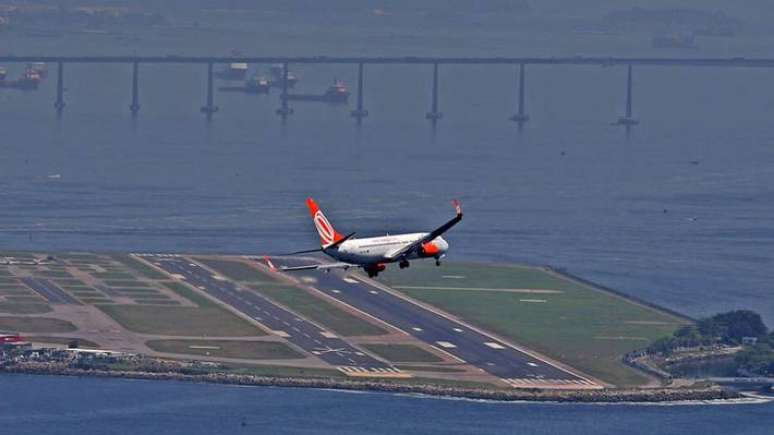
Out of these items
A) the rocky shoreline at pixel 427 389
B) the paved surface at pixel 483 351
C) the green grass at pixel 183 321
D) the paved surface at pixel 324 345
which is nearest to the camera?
the rocky shoreline at pixel 427 389

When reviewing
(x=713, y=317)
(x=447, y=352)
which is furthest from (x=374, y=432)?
(x=713, y=317)

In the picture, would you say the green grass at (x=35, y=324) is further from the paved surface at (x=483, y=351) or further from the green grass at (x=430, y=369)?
the green grass at (x=430, y=369)

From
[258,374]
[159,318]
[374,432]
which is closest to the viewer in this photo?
[374,432]

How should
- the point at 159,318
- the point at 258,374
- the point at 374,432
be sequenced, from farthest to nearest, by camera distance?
the point at 159,318 < the point at 258,374 < the point at 374,432

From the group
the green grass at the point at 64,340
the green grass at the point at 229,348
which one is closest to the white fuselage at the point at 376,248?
the green grass at the point at 229,348

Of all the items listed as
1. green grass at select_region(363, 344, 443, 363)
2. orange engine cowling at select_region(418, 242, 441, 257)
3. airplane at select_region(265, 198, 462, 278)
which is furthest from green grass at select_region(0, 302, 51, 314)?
orange engine cowling at select_region(418, 242, 441, 257)

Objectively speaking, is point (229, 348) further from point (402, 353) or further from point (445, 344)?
point (445, 344)

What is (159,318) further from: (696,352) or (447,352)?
(696,352)
